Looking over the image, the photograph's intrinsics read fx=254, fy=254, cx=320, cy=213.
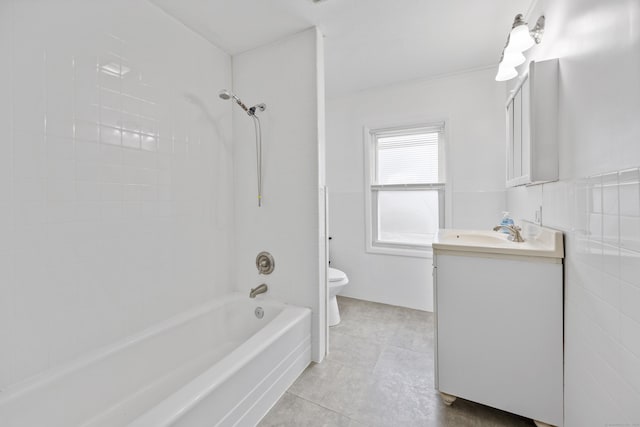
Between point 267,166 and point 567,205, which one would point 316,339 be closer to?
point 267,166

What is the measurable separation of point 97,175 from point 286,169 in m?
1.07

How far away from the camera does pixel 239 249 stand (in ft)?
6.87

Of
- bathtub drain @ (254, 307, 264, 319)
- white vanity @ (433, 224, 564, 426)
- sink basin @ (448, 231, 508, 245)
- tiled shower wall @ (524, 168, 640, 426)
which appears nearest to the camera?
tiled shower wall @ (524, 168, 640, 426)

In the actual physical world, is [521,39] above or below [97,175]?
above

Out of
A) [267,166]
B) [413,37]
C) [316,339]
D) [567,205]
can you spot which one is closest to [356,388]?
[316,339]

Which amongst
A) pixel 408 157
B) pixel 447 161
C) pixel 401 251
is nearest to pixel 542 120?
pixel 447 161

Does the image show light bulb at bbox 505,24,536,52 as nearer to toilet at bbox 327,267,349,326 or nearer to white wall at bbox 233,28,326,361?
white wall at bbox 233,28,326,361

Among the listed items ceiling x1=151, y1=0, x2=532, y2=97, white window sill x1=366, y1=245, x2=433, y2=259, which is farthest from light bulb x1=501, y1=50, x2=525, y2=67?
white window sill x1=366, y1=245, x2=433, y2=259

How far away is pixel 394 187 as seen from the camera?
277cm

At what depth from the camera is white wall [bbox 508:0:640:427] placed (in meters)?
0.76

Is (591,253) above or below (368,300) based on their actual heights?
above

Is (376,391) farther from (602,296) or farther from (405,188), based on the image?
(405,188)

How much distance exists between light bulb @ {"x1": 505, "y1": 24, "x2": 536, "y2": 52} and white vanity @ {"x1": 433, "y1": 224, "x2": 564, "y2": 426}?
0.99m

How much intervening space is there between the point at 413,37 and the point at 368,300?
2.51 meters
